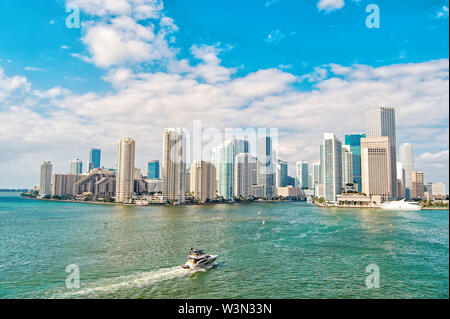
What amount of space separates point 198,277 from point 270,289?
16.4 ft

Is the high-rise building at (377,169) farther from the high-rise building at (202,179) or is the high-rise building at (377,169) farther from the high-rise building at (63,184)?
the high-rise building at (63,184)

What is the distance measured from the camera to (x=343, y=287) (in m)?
17.2

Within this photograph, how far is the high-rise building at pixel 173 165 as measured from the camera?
11014cm

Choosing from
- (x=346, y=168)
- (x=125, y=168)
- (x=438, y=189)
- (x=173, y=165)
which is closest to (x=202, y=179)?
(x=173, y=165)

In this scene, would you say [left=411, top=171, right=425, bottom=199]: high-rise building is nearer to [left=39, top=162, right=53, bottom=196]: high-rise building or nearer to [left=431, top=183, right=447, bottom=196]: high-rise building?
[left=431, top=183, right=447, bottom=196]: high-rise building

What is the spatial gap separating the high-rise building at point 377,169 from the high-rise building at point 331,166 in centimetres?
1198

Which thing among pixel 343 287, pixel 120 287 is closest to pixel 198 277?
pixel 120 287

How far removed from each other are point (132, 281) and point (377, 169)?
137943mm

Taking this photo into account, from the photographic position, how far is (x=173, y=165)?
113 meters

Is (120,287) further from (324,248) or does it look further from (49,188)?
(49,188)

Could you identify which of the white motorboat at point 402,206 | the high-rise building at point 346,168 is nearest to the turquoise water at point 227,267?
the white motorboat at point 402,206
